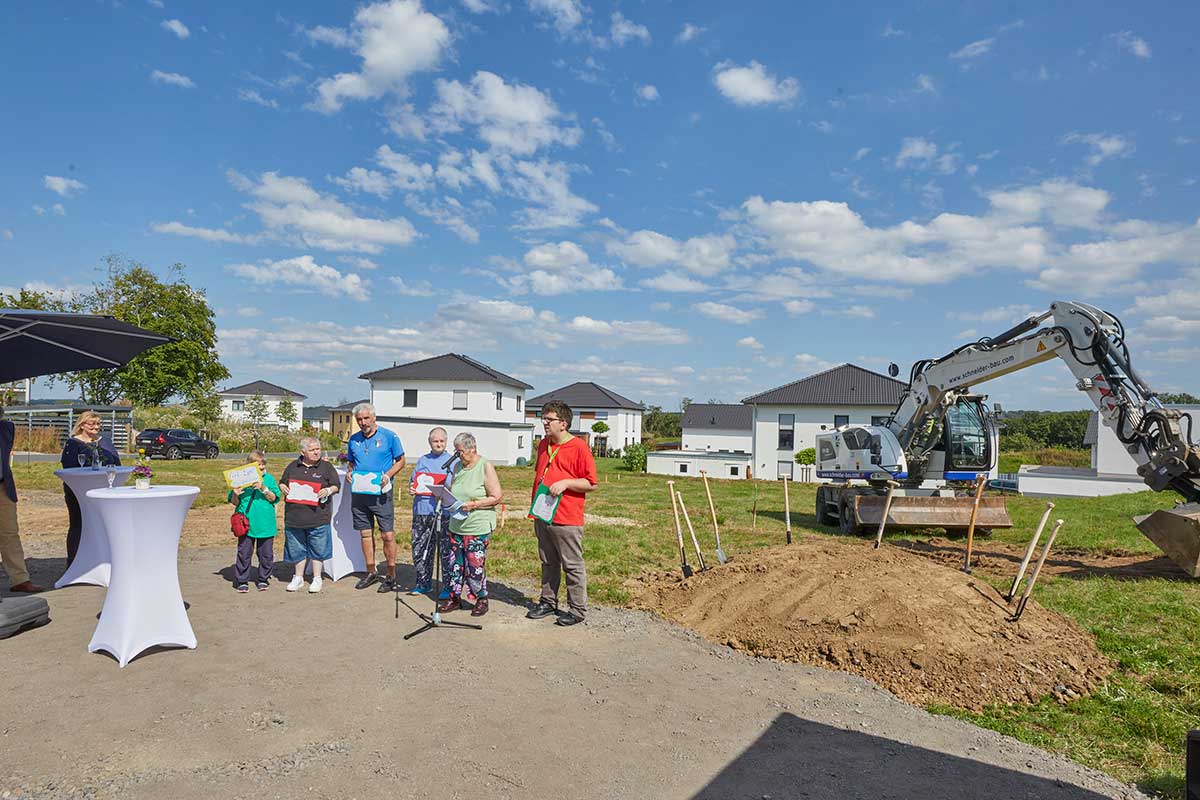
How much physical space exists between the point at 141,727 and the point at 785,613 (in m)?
4.69

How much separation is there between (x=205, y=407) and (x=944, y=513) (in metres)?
38.9

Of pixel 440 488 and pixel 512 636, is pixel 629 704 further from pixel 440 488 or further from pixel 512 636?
pixel 440 488

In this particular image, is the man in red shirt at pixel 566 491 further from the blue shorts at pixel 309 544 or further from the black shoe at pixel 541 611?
the blue shorts at pixel 309 544

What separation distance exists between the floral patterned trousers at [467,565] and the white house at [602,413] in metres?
51.4

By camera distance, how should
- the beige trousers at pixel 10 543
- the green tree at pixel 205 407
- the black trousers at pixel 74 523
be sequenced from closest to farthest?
the beige trousers at pixel 10 543 → the black trousers at pixel 74 523 → the green tree at pixel 205 407

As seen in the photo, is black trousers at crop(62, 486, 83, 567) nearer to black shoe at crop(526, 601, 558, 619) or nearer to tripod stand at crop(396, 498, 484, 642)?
tripod stand at crop(396, 498, 484, 642)

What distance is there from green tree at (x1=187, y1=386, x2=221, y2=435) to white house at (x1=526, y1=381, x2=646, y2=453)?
25797mm

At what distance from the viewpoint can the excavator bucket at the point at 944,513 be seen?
11.9 m

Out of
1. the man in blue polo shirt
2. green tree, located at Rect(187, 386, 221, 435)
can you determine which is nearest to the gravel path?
the man in blue polo shirt

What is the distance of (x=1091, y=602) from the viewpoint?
7.32 meters

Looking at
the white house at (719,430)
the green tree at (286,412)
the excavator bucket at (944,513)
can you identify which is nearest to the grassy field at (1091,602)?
the excavator bucket at (944,513)

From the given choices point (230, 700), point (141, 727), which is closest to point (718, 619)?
point (230, 700)

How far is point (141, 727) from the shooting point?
151 inches

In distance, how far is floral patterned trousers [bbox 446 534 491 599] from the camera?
634 cm
